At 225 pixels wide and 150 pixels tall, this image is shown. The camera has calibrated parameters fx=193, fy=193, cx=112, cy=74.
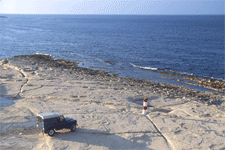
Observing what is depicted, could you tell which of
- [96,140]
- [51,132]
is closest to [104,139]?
[96,140]

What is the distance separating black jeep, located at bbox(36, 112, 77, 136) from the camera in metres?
9.56

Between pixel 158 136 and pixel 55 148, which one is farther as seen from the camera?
pixel 158 136

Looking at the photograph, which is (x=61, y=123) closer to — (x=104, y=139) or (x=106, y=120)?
(x=104, y=139)

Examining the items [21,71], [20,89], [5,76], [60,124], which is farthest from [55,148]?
[21,71]

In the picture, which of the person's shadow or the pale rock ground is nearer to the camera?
the person's shadow

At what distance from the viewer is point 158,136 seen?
1064 centimetres

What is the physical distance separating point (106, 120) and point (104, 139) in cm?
227

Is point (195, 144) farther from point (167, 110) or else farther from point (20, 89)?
point (20, 89)

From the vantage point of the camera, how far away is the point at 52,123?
31.8 ft

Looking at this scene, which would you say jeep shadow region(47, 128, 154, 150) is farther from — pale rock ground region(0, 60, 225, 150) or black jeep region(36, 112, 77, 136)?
black jeep region(36, 112, 77, 136)

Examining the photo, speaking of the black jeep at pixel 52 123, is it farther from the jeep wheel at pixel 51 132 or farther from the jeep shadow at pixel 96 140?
the jeep shadow at pixel 96 140

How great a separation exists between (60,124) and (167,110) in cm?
885

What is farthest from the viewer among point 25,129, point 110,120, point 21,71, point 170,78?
point 170,78

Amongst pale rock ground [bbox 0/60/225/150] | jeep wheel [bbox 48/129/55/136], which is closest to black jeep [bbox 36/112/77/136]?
jeep wheel [bbox 48/129/55/136]
